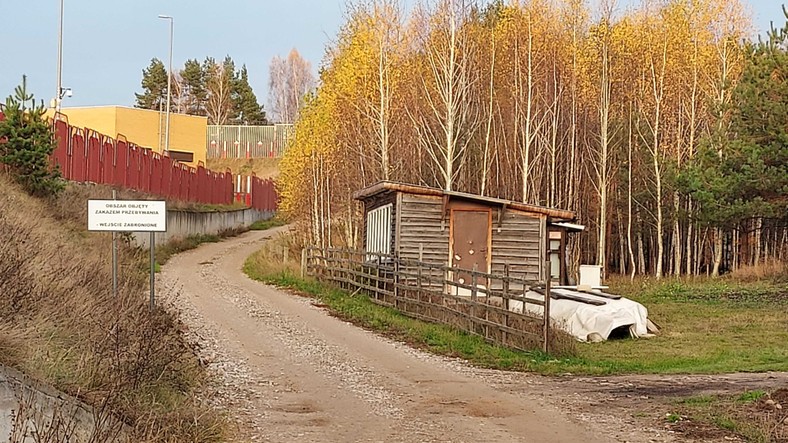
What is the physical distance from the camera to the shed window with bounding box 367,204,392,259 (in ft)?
82.3

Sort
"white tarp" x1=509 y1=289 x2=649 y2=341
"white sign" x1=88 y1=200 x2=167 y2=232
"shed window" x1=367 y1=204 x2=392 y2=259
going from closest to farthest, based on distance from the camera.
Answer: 1. "white sign" x1=88 y1=200 x2=167 y2=232
2. "white tarp" x1=509 y1=289 x2=649 y2=341
3. "shed window" x1=367 y1=204 x2=392 y2=259

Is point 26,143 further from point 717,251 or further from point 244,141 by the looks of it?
point 244,141

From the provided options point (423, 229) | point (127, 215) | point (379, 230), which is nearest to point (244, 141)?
point (379, 230)

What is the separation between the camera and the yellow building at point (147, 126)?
61.7 metres

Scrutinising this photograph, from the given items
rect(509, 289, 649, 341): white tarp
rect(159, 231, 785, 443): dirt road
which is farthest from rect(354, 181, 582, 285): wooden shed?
rect(159, 231, 785, 443): dirt road

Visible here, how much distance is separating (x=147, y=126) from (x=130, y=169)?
98.9ft

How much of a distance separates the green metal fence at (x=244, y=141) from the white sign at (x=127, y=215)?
66657 millimetres

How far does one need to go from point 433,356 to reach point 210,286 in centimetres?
1298

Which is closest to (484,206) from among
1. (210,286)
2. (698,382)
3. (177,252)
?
(210,286)

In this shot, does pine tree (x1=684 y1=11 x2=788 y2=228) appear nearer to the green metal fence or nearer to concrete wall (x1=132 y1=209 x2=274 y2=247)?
concrete wall (x1=132 y1=209 x2=274 y2=247)

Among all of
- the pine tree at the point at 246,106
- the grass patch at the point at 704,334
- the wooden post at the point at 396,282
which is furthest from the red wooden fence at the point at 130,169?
the pine tree at the point at 246,106

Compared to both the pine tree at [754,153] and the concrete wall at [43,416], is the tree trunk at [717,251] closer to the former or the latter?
the pine tree at [754,153]

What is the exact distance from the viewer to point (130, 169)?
1385 inches

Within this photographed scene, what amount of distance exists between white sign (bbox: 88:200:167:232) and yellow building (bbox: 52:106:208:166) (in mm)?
48766
